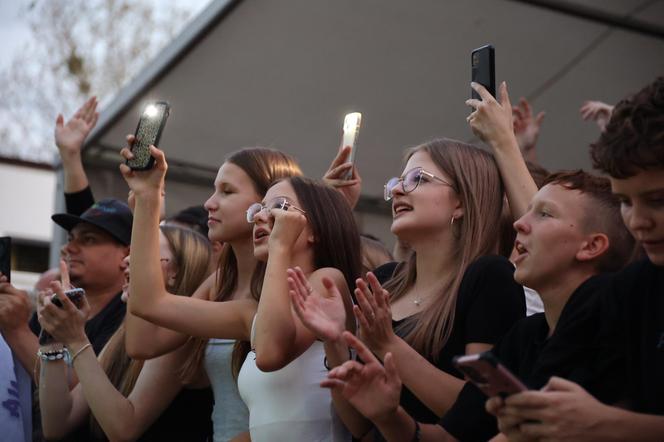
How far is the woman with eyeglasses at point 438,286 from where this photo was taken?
2.86 metres

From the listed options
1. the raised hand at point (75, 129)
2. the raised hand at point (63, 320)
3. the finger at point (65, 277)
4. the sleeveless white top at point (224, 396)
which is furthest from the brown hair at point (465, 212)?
the raised hand at point (75, 129)

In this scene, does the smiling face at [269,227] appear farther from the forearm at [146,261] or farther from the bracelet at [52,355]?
the bracelet at [52,355]

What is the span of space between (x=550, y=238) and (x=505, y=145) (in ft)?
2.16

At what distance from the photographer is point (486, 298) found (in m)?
2.97

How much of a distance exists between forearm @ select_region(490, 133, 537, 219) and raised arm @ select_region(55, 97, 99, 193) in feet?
8.20

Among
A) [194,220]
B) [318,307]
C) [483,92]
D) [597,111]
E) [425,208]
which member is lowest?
[194,220]

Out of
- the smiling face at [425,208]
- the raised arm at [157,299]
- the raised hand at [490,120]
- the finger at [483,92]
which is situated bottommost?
the raised arm at [157,299]

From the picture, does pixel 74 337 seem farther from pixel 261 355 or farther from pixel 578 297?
pixel 578 297

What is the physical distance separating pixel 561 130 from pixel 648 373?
16.2 ft

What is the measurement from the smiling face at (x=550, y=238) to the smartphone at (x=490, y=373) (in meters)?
0.65

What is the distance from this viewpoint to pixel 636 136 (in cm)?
222

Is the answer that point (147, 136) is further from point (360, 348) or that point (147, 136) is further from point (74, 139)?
point (74, 139)

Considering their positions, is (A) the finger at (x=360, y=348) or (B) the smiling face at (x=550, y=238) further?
(B) the smiling face at (x=550, y=238)

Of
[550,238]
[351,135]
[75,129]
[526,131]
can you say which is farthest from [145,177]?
[526,131]
